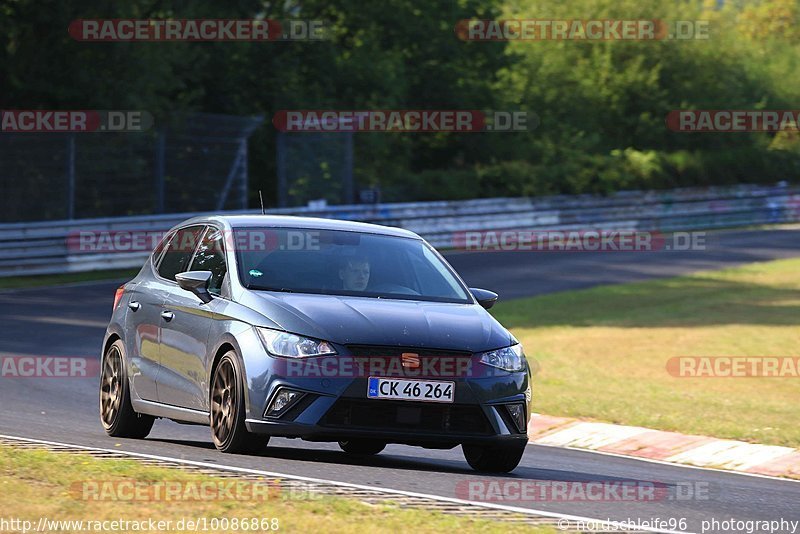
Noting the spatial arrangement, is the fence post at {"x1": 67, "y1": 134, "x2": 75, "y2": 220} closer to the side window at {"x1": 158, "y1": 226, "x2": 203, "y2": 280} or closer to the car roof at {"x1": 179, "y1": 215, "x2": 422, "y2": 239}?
the side window at {"x1": 158, "y1": 226, "x2": 203, "y2": 280}

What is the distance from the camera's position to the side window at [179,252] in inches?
412

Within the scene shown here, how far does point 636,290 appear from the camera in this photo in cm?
2895

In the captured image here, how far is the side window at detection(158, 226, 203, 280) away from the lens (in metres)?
10.5

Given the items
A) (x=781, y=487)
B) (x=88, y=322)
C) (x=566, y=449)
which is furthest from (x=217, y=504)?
(x=88, y=322)

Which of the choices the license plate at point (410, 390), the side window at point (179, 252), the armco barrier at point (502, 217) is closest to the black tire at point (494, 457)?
the license plate at point (410, 390)

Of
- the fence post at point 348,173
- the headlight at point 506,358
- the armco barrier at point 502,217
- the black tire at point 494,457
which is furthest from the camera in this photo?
the fence post at point 348,173

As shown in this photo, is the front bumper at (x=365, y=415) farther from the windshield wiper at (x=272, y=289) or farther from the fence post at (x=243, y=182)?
the fence post at (x=243, y=182)

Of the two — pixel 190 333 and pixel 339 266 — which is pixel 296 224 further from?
pixel 190 333

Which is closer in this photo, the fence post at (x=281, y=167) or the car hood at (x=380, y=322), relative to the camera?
the car hood at (x=380, y=322)

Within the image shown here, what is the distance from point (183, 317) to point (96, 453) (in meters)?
1.49

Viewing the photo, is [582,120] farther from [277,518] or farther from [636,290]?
[277,518]

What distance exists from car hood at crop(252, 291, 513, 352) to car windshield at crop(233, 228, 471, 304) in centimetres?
25

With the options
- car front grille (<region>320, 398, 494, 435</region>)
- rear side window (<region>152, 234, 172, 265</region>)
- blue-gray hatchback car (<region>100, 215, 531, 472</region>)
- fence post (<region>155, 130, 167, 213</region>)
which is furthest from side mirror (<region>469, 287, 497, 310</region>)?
fence post (<region>155, 130, 167, 213</region>)

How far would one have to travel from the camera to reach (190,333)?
9.70 m
